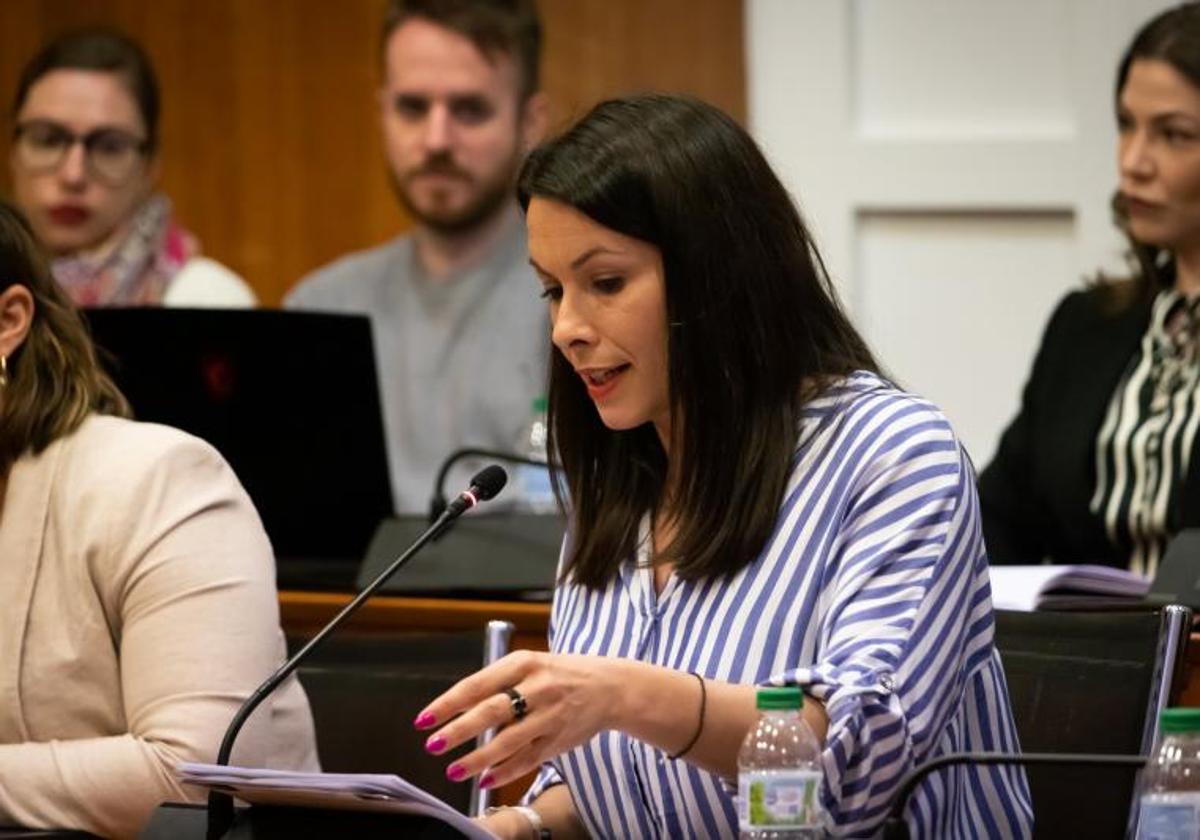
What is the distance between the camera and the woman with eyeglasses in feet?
15.1

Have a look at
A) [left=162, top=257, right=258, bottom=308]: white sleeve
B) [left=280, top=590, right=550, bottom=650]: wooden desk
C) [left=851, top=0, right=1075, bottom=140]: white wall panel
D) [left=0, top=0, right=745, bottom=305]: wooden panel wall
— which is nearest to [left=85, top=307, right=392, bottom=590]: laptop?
[left=280, top=590, right=550, bottom=650]: wooden desk

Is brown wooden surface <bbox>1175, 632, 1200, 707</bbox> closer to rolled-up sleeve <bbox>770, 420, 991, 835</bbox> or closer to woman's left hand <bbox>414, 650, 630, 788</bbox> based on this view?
rolled-up sleeve <bbox>770, 420, 991, 835</bbox>

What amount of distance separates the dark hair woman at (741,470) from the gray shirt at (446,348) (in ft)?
7.28

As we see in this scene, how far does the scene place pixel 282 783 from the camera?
1.79 meters

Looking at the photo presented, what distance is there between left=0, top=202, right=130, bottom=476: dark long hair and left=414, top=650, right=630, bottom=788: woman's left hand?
90 centimetres

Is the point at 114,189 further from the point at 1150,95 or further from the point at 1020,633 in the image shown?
the point at 1020,633

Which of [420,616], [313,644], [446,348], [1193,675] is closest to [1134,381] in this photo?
[1193,675]

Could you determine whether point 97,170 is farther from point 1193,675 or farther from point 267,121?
point 1193,675

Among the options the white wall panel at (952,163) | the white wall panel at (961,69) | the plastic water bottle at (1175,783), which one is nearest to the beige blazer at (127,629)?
the plastic water bottle at (1175,783)

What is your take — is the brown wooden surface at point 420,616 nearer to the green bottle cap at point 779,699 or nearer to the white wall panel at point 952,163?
the green bottle cap at point 779,699

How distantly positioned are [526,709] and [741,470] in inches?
17.9

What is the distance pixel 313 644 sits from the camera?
208cm

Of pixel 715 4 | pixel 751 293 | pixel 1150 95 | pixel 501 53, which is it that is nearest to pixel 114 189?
pixel 501 53

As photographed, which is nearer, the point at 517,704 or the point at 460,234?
the point at 517,704
